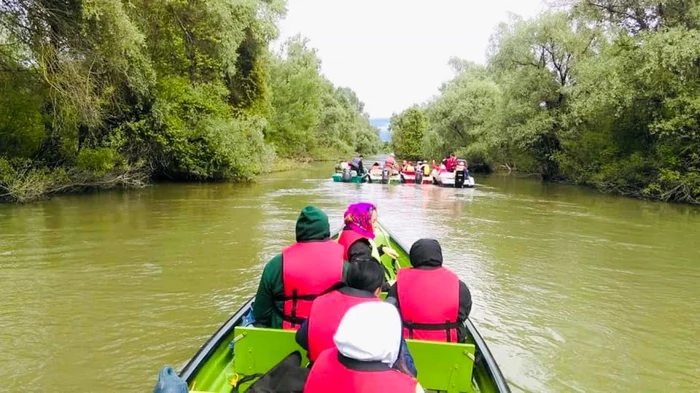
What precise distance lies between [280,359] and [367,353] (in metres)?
1.76

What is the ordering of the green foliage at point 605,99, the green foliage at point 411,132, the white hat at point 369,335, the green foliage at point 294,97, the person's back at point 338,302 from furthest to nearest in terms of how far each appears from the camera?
the green foliage at point 411,132
the green foliage at point 294,97
the green foliage at point 605,99
the person's back at point 338,302
the white hat at point 369,335

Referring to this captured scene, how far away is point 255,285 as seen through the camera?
23.1 feet

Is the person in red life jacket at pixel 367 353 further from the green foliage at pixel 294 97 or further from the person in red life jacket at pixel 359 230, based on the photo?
the green foliage at pixel 294 97

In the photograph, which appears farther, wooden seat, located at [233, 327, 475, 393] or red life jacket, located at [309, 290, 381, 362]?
wooden seat, located at [233, 327, 475, 393]

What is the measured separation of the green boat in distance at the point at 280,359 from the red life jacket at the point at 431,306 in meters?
0.23

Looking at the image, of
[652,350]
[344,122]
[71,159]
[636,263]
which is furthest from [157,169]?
[344,122]

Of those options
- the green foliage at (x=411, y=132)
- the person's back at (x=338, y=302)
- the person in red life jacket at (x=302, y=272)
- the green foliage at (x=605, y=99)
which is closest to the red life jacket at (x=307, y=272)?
the person in red life jacket at (x=302, y=272)

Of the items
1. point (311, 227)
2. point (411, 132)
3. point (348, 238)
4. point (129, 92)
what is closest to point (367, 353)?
point (311, 227)

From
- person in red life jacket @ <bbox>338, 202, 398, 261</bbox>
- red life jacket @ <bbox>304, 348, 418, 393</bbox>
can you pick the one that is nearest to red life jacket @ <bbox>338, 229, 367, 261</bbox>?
person in red life jacket @ <bbox>338, 202, 398, 261</bbox>

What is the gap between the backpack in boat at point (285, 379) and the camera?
9.01 feet

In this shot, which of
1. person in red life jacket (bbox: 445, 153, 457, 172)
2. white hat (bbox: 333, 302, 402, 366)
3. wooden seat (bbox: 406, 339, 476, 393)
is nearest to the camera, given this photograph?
white hat (bbox: 333, 302, 402, 366)

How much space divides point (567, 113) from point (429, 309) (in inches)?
907

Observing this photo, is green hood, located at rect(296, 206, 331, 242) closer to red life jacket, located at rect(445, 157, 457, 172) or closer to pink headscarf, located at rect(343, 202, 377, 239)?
pink headscarf, located at rect(343, 202, 377, 239)

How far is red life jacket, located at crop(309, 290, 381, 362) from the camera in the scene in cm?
272
